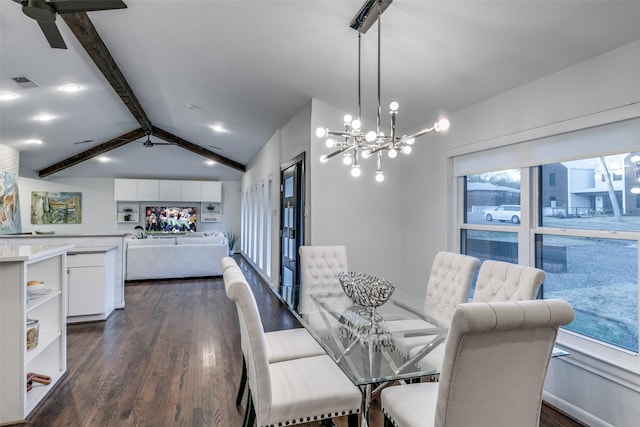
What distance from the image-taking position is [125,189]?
10.5 meters

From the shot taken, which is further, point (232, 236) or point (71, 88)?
point (232, 236)

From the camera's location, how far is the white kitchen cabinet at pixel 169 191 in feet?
35.0

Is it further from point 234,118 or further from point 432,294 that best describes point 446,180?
point 234,118

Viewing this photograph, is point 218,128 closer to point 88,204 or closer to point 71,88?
point 71,88

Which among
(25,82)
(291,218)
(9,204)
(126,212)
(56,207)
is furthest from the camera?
(126,212)

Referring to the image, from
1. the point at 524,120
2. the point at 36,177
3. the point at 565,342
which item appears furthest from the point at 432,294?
the point at 36,177

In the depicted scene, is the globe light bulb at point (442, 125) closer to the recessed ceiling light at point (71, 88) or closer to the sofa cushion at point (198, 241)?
the recessed ceiling light at point (71, 88)

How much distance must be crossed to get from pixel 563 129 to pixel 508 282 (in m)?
1.25

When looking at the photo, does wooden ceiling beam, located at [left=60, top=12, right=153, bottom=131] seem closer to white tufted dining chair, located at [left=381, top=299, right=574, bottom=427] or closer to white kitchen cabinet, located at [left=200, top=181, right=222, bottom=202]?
white tufted dining chair, located at [left=381, top=299, right=574, bottom=427]

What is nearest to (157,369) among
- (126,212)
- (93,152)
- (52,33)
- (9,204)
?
(52,33)

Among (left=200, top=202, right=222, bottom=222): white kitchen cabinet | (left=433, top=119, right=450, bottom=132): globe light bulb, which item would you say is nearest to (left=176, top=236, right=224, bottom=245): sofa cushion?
(left=200, top=202, right=222, bottom=222): white kitchen cabinet

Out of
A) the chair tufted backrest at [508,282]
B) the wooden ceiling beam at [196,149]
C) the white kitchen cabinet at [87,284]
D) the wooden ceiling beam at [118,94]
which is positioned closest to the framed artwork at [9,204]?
the wooden ceiling beam at [118,94]

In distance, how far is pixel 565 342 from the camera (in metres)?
2.56

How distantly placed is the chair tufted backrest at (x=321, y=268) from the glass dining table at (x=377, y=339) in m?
0.45
